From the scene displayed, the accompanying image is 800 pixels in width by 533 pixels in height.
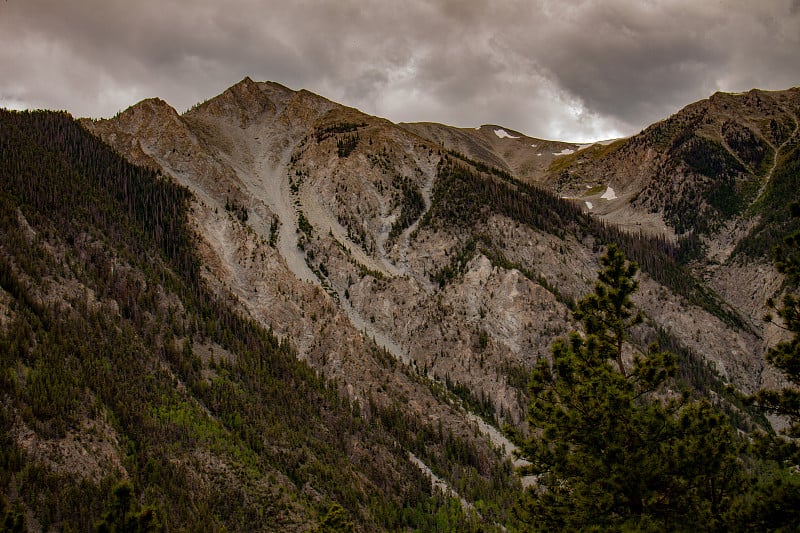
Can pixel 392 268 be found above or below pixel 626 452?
above

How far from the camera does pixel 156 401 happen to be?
243ft

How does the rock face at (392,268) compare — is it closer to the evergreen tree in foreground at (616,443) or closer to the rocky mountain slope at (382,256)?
the rocky mountain slope at (382,256)

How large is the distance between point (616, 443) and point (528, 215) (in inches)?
5761

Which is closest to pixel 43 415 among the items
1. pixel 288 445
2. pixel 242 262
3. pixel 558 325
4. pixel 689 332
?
pixel 288 445

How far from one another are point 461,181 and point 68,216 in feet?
339

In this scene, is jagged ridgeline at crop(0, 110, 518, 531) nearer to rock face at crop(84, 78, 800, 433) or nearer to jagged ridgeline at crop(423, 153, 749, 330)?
rock face at crop(84, 78, 800, 433)

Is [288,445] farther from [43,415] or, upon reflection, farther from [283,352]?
[43,415]

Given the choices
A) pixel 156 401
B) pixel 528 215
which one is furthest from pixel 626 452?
pixel 528 215

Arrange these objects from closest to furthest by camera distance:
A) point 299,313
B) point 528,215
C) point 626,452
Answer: point 626,452, point 299,313, point 528,215

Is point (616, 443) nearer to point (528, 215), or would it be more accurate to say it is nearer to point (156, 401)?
point (156, 401)

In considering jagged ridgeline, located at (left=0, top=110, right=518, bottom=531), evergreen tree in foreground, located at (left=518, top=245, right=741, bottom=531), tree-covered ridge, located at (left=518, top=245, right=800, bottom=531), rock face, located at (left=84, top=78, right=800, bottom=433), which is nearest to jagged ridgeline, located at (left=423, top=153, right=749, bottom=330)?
rock face, located at (left=84, top=78, right=800, bottom=433)

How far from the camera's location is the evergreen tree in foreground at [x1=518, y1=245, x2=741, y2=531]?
18875mm

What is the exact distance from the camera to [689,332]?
152 m

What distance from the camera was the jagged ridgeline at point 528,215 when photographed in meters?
157
